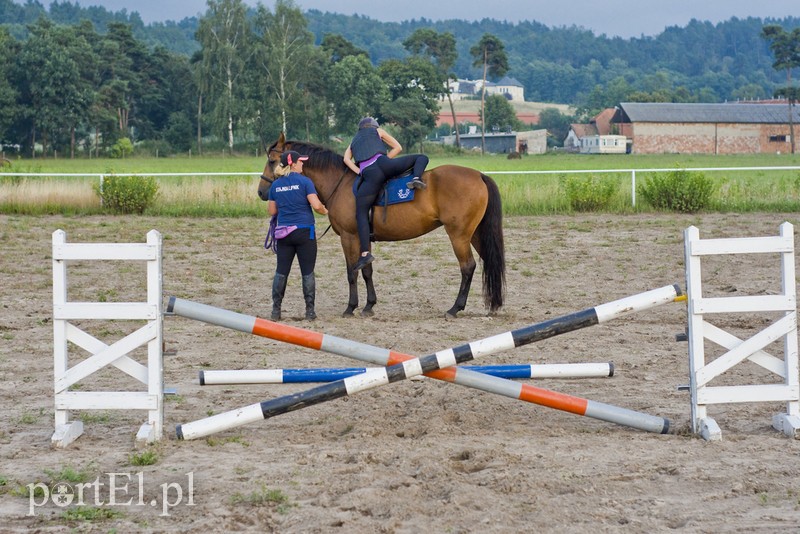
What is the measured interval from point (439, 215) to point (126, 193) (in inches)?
495

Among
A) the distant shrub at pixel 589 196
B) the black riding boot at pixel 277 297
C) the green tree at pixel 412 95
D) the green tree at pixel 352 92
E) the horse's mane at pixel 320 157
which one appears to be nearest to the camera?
the black riding boot at pixel 277 297

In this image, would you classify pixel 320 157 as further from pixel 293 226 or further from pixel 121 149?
pixel 121 149

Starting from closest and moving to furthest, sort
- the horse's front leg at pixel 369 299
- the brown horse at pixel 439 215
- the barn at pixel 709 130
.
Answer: the brown horse at pixel 439 215, the horse's front leg at pixel 369 299, the barn at pixel 709 130

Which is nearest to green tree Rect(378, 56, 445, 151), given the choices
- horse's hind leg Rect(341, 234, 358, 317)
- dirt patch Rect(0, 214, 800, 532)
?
horse's hind leg Rect(341, 234, 358, 317)

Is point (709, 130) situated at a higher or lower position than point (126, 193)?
higher

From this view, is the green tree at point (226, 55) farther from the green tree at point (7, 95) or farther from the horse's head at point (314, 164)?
the horse's head at point (314, 164)

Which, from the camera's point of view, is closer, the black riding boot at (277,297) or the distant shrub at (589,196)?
the black riding boot at (277,297)

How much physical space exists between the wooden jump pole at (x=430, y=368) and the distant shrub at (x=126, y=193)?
1642 centimetres

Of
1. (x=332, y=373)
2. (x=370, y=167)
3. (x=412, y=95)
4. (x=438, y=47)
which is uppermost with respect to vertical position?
(x=438, y=47)

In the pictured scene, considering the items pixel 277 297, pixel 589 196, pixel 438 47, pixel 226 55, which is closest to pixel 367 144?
pixel 277 297

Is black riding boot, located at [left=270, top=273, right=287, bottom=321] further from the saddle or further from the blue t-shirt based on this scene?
the saddle

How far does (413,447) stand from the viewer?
18.9ft

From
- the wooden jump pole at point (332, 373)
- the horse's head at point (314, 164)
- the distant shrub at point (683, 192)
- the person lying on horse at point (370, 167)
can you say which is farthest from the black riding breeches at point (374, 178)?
the distant shrub at point (683, 192)

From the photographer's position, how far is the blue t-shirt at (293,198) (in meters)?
10.6
